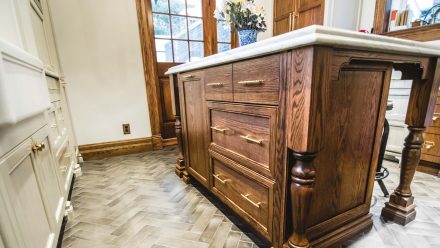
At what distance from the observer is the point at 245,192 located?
1021 millimetres

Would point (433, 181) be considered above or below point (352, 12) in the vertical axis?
below

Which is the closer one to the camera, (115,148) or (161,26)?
(115,148)

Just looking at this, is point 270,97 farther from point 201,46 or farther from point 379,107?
point 201,46

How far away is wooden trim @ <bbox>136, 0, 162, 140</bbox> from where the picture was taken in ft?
7.95

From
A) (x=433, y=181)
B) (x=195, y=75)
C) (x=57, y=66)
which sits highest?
(x=57, y=66)

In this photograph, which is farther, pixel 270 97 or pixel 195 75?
pixel 195 75

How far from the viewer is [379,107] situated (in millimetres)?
953

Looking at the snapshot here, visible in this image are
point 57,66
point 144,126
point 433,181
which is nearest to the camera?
point 433,181

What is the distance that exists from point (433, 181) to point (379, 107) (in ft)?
4.22

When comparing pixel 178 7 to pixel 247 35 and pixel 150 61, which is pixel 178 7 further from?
pixel 247 35

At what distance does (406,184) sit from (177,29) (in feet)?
9.16

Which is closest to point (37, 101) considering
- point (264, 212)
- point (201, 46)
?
point (264, 212)

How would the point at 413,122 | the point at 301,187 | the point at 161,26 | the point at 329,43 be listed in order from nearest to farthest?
the point at 329,43 < the point at 301,187 < the point at 413,122 < the point at 161,26

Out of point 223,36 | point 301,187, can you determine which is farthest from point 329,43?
point 223,36
